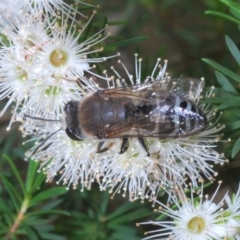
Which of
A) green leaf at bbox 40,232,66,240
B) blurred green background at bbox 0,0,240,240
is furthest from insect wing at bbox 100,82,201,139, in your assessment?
green leaf at bbox 40,232,66,240

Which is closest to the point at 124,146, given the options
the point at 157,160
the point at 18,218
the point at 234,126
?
the point at 157,160

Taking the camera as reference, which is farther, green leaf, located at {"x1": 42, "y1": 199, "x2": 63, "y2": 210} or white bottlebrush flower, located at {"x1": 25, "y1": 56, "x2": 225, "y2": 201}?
green leaf, located at {"x1": 42, "y1": 199, "x2": 63, "y2": 210}

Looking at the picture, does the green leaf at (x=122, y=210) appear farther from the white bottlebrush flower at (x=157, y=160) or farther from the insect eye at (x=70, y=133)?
the insect eye at (x=70, y=133)

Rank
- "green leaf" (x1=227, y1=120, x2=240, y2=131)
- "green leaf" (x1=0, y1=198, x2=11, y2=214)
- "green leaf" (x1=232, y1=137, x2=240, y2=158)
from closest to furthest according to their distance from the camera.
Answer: "green leaf" (x1=232, y1=137, x2=240, y2=158) < "green leaf" (x1=227, y1=120, x2=240, y2=131) < "green leaf" (x1=0, y1=198, x2=11, y2=214)

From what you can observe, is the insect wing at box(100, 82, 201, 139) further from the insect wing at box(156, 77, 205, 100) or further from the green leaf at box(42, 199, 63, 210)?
the green leaf at box(42, 199, 63, 210)

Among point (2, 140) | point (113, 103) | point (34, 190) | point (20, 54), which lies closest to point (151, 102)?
point (113, 103)

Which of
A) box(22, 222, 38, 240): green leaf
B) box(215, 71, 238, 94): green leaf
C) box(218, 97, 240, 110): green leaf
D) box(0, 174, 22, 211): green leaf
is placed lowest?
box(22, 222, 38, 240): green leaf

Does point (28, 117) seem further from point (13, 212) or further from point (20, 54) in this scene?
point (13, 212)

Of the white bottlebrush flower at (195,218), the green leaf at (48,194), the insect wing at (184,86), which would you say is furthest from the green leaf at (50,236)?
the insect wing at (184,86)

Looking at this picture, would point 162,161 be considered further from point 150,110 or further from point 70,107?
point 70,107
